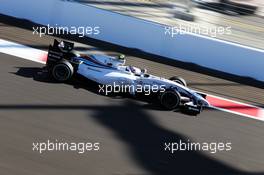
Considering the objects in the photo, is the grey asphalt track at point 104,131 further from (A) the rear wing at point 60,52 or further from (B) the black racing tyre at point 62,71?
(A) the rear wing at point 60,52

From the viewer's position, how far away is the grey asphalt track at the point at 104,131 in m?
6.66

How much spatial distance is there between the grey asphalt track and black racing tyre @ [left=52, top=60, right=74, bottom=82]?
4.9 inches

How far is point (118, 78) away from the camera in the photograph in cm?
872

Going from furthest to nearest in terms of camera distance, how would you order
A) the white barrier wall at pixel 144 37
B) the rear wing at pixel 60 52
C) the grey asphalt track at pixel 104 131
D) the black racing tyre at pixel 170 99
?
1. the white barrier wall at pixel 144 37
2. the rear wing at pixel 60 52
3. the black racing tyre at pixel 170 99
4. the grey asphalt track at pixel 104 131

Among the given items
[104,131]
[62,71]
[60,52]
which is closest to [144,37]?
[60,52]

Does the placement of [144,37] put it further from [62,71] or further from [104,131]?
[104,131]

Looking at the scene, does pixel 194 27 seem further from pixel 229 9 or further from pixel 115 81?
pixel 229 9

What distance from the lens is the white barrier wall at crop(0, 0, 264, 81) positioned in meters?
11.3

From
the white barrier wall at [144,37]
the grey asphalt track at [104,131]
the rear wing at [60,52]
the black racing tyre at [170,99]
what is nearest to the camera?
the grey asphalt track at [104,131]

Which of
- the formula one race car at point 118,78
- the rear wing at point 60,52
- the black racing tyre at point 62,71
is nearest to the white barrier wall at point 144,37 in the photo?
the formula one race car at point 118,78

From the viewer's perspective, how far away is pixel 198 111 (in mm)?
8766

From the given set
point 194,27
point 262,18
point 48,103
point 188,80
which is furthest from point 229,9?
point 48,103

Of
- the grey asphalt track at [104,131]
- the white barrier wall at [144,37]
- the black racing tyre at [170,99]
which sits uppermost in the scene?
the white barrier wall at [144,37]

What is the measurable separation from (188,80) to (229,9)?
7943 mm
